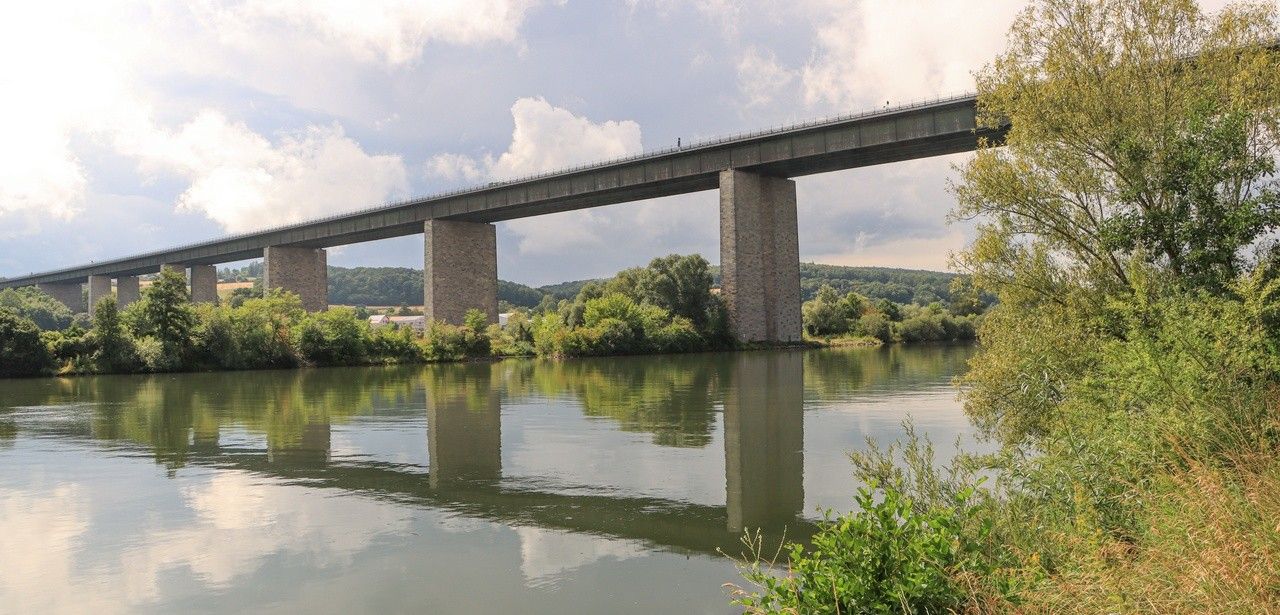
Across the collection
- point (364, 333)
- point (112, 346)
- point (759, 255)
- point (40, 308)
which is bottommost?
point (112, 346)

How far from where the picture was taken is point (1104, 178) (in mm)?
16219

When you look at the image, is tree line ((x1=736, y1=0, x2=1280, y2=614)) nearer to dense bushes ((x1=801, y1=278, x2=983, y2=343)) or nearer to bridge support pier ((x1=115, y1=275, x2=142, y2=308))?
dense bushes ((x1=801, y1=278, x2=983, y2=343))

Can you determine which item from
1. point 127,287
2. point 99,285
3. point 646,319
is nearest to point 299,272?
point 646,319

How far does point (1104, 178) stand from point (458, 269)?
216 feet

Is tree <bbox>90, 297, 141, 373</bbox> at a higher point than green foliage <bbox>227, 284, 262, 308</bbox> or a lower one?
lower

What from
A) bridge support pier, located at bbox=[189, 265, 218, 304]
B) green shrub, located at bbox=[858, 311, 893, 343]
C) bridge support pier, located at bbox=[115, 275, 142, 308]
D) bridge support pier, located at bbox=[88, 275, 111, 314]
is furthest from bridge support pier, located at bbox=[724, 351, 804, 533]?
bridge support pier, located at bbox=[115, 275, 142, 308]

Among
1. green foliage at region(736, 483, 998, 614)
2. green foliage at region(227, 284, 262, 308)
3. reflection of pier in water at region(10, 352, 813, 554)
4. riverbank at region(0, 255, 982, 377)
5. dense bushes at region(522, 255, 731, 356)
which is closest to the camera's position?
green foliage at region(736, 483, 998, 614)

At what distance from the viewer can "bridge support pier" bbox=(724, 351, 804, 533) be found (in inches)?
484

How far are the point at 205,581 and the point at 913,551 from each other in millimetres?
7353

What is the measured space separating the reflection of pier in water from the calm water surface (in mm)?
64

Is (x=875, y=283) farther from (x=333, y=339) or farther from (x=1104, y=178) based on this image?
(x=1104, y=178)

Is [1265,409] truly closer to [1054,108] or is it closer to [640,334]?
[1054,108]

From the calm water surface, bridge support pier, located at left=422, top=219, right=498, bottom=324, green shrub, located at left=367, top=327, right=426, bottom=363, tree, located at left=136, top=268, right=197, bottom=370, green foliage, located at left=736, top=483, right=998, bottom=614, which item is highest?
bridge support pier, located at left=422, top=219, right=498, bottom=324

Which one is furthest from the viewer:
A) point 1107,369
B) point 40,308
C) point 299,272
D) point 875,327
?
point 40,308
